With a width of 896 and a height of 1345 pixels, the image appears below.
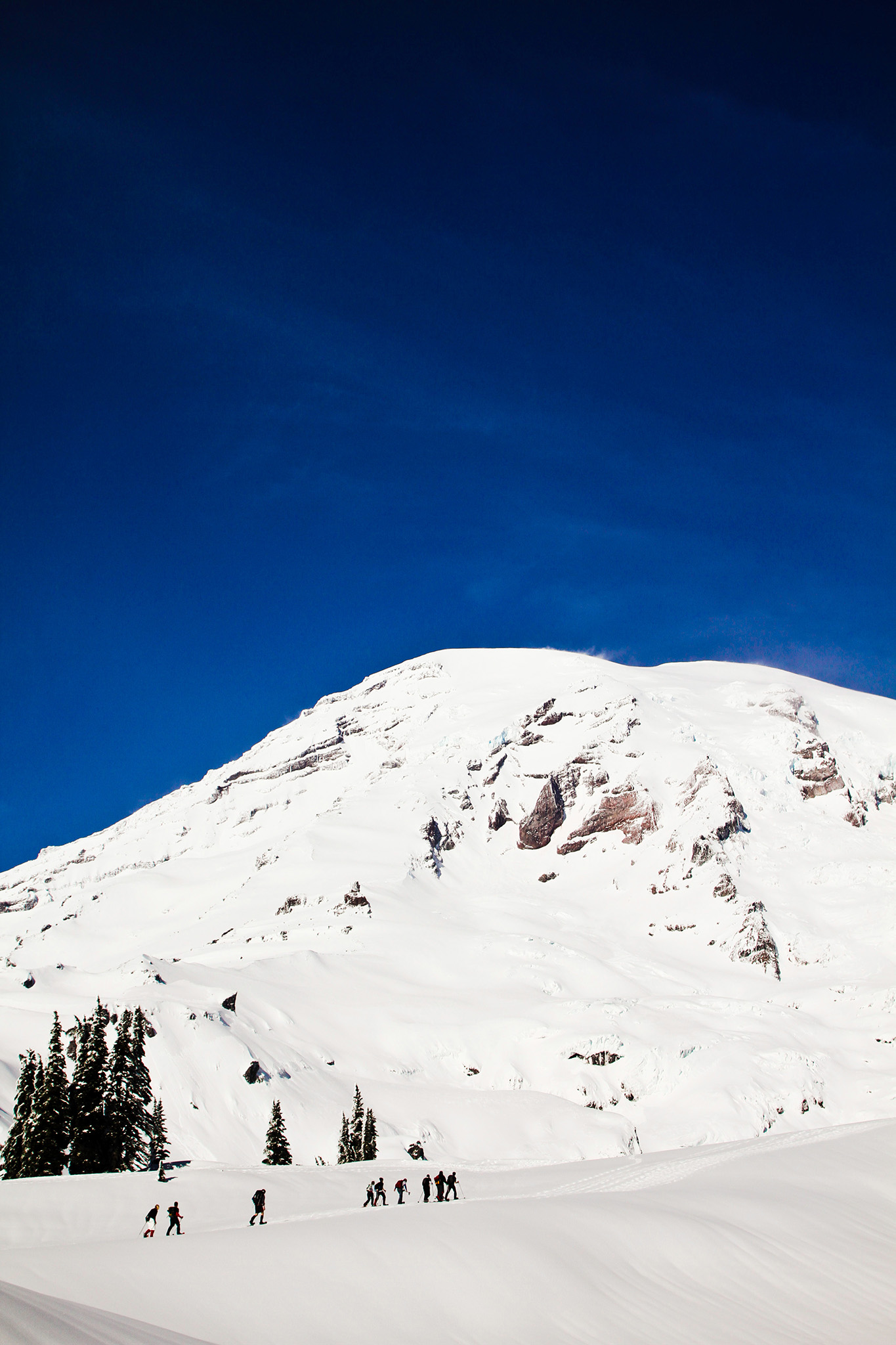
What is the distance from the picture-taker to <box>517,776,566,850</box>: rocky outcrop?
189m

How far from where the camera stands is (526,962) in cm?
13412

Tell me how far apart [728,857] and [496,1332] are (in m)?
157

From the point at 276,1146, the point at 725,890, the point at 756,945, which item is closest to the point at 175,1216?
the point at 276,1146

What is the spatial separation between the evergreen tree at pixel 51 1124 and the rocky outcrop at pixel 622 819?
464 feet

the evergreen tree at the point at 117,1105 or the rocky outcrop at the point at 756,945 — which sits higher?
the rocky outcrop at the point at 756,945

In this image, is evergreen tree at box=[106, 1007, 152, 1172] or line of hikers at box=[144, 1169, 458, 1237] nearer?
line of hikers at box=[144, 1169, 458, 1237]

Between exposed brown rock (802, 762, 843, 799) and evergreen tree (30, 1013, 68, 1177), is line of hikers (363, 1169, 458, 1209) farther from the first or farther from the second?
exposed brown rock (802, 762, 843, 799)

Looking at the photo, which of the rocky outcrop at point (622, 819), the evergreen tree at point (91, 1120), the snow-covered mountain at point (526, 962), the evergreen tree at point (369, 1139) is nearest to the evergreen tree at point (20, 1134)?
the evergreen tree at point (91, 1120)

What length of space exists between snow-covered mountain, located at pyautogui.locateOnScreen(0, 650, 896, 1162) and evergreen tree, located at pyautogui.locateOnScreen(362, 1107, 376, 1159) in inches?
574

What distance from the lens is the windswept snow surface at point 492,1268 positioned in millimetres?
19234

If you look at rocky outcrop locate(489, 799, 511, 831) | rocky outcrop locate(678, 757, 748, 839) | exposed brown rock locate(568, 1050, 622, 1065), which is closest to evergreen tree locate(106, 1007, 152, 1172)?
exposed brown rock locate(568, 1050, 622, 1065)

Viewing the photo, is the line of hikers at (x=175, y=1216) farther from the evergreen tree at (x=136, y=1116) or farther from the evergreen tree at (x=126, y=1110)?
the evergreen tree at (x=136, y=1116)

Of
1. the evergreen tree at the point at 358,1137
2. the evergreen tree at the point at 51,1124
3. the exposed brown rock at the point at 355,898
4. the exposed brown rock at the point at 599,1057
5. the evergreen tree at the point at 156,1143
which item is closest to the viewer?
the evergreen tree at the point at 51,1124

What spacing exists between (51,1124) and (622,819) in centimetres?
14968
